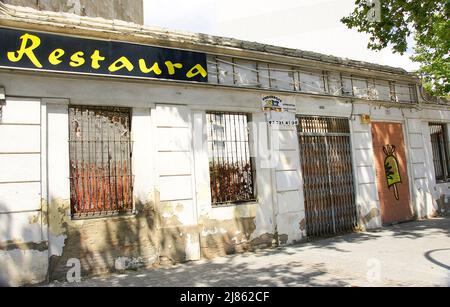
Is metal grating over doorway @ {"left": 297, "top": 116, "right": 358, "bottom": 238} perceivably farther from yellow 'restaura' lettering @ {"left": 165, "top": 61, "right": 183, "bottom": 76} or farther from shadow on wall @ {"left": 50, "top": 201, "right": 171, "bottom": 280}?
shadow on wall @ {"left": 50, "top": 201, "right": 171, "bottom": 280}

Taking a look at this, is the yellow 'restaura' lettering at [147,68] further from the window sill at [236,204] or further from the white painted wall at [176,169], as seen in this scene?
the window sill at [236,204]

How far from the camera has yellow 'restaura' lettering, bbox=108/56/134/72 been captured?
6121 millimetres

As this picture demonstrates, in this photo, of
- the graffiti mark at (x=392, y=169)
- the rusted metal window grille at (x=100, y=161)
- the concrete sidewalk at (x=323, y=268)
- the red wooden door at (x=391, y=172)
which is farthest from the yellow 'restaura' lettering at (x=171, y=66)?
the graffiti mark at (x=392, y=169)

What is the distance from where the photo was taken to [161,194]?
6.41 m

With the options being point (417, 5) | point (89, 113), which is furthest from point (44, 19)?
point (417, 5)

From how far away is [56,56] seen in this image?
5.68m

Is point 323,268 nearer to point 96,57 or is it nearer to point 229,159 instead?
point 229,159

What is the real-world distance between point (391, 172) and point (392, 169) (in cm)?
11

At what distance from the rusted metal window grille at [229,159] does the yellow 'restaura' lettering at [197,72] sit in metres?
0.83

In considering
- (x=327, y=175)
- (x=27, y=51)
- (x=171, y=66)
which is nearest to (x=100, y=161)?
(x=27, y=51)

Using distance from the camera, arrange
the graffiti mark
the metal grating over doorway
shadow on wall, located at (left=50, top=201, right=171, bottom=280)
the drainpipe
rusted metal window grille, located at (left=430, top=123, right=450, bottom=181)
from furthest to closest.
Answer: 1. rusted metal window grille, located at (left=430, top=123, right=450, bottom=181)
2. the graffiti mark
3. the metal grating over doorway
4. the drainpipe
5. shadow on wall, located at (left=50, top=201, right=171, bottom=280)

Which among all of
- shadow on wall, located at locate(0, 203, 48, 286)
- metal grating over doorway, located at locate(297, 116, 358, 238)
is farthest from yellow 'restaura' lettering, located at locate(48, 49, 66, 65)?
metal grating over doorway, located at locate(297, 116, 358, 238)

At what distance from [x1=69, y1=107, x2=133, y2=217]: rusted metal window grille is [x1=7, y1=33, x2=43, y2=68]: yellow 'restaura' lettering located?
3.15ft

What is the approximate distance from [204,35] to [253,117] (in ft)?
6.62
